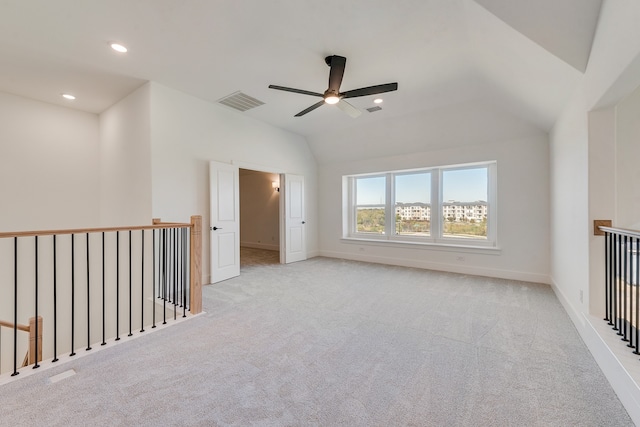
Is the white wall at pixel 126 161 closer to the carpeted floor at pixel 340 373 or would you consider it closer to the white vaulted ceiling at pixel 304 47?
the white vaulted ceiling at pixel 304 47

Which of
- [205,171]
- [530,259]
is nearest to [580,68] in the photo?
[530,259]

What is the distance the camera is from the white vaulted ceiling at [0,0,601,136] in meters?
2.25

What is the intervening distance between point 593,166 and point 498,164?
2.37 meters

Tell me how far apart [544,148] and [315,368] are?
4.73m

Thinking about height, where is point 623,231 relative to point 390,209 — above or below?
below

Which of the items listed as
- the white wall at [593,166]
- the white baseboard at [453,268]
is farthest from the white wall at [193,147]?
the white wall at [593,166]

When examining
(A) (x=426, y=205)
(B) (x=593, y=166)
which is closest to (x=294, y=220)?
(A) (x=426, y=205)

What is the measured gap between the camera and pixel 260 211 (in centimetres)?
822

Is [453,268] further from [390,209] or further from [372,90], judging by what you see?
[372,90]

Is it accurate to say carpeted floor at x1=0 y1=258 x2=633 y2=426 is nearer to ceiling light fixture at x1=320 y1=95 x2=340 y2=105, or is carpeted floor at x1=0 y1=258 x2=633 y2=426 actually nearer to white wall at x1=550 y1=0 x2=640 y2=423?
white wall at x1=550 y1=0 x2=640 y2=423

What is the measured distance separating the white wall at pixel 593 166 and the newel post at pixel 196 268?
3.57 m

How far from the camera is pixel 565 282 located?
10.5ft

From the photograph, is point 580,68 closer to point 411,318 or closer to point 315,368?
point 411,318

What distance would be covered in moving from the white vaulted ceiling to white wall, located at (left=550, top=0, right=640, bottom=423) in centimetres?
24
